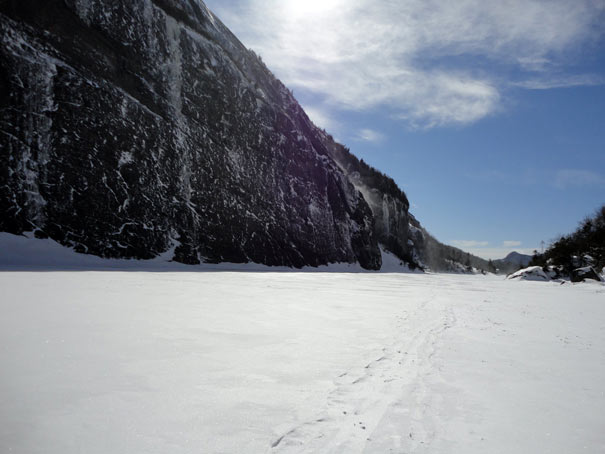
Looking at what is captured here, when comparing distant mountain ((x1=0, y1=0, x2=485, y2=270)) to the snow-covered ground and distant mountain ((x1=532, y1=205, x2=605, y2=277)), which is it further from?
distant mountain ((x1=532, y1=205, x2=605, y2=277))

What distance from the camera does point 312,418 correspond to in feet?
9.28

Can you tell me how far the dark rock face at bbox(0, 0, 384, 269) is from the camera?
66.2 feet

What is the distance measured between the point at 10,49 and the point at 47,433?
85.4 feet

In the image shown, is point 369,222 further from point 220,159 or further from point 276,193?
point 220,159

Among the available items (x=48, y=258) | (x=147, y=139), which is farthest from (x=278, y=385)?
(x=147, y=139)

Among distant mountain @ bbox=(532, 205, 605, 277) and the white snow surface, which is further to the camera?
distant mountain @ bbox=(532, 205, 605, 277)

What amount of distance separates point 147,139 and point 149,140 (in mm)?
163

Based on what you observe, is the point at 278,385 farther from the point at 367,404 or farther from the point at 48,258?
the point at 48,258

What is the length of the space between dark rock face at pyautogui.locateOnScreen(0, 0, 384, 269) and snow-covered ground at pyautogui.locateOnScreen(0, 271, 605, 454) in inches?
686

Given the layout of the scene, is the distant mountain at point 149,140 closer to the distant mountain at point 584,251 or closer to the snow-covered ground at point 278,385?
the snow-covered ground at point 278,385

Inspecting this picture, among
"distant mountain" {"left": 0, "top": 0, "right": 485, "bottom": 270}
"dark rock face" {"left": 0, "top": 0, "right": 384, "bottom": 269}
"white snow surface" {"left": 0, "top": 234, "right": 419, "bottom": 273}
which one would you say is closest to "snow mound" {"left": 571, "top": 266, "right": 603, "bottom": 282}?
"dark rock face" {"left": 0, "top": 0, "right": 384, "bottom": 269}

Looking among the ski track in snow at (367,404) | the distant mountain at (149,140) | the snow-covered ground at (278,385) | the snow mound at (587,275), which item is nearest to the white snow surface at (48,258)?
the distant mountain at (149,140)

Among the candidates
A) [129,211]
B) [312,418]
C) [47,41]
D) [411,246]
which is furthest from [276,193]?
[411,246]

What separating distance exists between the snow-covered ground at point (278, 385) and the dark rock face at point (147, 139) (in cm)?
1743
